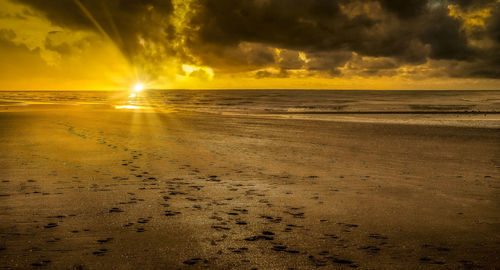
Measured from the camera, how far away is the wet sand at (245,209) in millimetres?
4250

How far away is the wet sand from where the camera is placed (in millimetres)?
4250

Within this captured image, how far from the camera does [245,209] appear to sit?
6039 mm

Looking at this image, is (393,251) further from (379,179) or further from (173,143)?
(173,143)

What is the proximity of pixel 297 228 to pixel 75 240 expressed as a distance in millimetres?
3409

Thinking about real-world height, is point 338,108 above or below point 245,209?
above

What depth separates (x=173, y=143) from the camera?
13836 mm

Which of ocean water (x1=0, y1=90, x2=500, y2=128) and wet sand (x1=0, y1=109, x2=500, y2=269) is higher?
ocean water (x1=0, y1=90, x2=500, y2=128)

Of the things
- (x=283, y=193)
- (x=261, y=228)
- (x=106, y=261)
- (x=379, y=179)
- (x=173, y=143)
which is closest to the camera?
(x=106, y=261)

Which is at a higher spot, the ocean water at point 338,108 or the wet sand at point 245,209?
the ocean water at point 338,108

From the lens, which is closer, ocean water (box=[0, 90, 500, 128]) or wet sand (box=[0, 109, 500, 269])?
wet sand (box=[0, 109, 500, 269])

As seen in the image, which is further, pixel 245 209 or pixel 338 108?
pixel 338 108

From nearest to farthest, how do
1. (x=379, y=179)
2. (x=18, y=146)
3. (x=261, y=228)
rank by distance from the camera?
(x=261, y=228)
(x=379, y=179)
(x=18, y=146)

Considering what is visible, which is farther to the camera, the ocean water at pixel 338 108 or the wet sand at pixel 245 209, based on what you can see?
the ocean water at pixel 338 108

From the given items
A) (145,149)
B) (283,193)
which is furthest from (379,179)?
(145,149)
